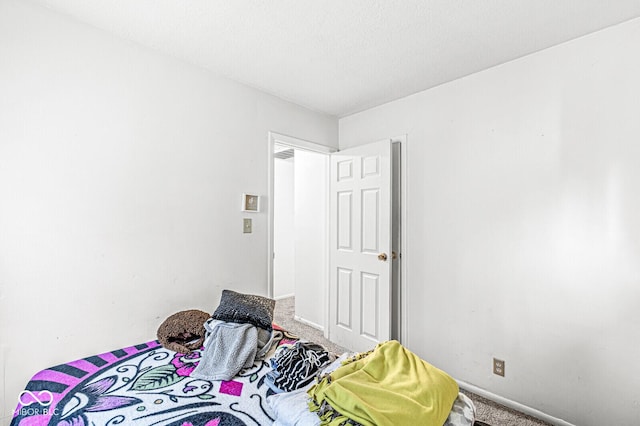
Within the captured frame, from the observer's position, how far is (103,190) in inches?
76.1

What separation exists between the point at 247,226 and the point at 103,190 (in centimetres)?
103

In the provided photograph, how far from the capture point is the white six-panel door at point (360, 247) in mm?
2891

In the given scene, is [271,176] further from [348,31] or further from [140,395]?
[140,395]

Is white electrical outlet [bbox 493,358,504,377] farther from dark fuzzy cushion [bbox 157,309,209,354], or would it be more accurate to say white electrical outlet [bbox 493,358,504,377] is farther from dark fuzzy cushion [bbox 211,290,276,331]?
dark fuzzy cushion [bbox 157,309,209,354]

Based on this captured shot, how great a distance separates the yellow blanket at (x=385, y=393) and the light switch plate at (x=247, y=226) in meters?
1.52

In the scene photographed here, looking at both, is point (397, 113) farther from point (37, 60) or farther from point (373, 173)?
point (37, 60)

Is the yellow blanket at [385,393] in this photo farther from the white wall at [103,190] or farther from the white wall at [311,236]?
the white wall at [311,236]

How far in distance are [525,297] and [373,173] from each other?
1.53m

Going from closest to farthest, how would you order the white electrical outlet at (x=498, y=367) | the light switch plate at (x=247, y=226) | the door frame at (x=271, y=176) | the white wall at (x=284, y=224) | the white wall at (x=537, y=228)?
the white wall at (x=537, y=228) < the white electrical outlet at (x=498, y=367) < the light switch plate at (x=247, y=226) < the door frame at (x=271, y=176) < the white wall at (x=284, y=224)

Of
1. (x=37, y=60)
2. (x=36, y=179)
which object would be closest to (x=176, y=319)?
(x=36, y=179)

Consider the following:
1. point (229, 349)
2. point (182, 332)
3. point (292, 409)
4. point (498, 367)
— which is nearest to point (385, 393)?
point (292, 409)

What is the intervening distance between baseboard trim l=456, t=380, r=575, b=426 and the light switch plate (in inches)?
80.6

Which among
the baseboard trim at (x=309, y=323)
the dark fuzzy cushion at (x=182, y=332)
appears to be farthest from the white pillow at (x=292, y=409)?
the baseboard trim at (x=309, y=323)

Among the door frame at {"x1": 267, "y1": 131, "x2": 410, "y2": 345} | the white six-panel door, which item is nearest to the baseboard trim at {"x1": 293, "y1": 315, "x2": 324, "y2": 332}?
the white six-panel door
